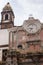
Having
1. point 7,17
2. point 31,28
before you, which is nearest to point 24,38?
point 31,28

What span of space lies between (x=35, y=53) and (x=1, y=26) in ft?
35.8

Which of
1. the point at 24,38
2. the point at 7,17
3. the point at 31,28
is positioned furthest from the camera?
the point at 7,17

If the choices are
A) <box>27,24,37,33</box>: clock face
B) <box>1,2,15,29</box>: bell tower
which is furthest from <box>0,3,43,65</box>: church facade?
<box>1,2,15,29</box>: bell tower

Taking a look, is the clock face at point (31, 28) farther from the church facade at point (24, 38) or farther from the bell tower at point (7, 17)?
the bell tower at point (7, 17)

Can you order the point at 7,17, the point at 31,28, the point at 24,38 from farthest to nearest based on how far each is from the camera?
the point at 7,17
the point at 31,28
the point at 24,38

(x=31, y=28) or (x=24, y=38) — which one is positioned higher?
(x=31, y=28)

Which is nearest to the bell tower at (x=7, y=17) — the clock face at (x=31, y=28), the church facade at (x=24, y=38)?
the church facade at (x=24, y=38)

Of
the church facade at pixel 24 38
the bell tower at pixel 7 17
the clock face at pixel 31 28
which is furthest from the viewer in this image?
the bell tower at pixel 7 17

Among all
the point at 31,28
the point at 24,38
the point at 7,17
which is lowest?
the point at 24,38

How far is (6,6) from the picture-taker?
48.6m

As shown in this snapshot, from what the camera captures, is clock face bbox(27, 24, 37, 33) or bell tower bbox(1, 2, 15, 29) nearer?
clock face bbox(27, 24, 37, 33)

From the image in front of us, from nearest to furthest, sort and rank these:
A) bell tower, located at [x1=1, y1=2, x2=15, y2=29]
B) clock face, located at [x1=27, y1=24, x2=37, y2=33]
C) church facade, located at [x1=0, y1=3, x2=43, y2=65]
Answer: church facade, located at [x1=0, y1=3, x2=43, y2=65]
clock face, located at [x1=27, y1=24, x2=37, y2=33]
bell tower, located at [x1=1, y1=2, x2=15, y2=29]

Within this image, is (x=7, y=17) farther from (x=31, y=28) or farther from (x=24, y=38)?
(x=24, y=38)

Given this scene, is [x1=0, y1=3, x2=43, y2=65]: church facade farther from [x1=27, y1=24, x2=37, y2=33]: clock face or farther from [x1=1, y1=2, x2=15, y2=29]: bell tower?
[x1=1, y1=2, x2=15, y2=29]: bell tower
